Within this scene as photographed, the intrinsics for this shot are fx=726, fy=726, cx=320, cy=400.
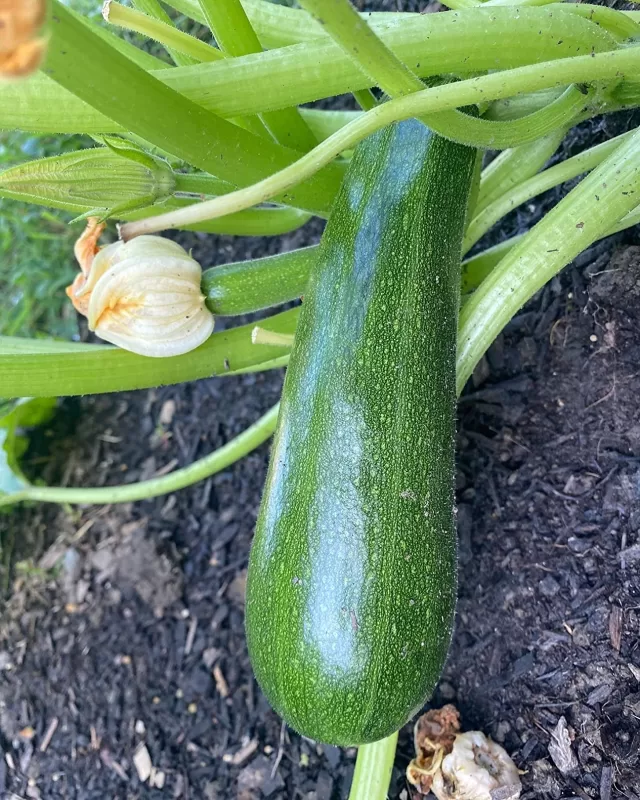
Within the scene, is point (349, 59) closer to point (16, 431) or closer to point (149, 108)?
point (149, 108)

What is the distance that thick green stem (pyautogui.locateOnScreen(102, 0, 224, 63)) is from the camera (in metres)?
0.93

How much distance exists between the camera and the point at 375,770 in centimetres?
122

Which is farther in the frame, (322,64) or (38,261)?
(38,261)

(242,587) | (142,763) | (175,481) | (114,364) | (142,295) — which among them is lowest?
(142,763)

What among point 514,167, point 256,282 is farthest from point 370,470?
point 514,167

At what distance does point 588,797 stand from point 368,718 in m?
0.39

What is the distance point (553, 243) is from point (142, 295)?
2.06ft

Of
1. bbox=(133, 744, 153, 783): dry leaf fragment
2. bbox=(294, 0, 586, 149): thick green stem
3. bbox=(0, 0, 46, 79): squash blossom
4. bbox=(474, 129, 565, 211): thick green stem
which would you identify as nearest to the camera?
bbox=(0, 0, 46, 79): squash blossom

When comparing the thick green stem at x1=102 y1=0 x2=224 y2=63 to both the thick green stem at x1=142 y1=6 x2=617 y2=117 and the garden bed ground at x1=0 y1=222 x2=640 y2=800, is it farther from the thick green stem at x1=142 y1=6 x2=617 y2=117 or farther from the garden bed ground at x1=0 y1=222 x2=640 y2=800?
the garden bed ground at x1=0 y1=222 x2=640 y2=800

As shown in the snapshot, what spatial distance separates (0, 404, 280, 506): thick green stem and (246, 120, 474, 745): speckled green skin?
0.39 m

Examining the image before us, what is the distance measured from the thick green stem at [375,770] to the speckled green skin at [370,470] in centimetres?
17

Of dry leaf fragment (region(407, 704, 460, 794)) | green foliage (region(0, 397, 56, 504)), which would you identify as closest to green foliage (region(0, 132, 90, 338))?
green foliage (region(0, 397, 56, 504))

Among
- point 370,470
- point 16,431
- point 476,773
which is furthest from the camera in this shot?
point 16,431

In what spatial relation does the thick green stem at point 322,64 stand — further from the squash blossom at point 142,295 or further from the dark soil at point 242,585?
the dark soil at point 242,585
